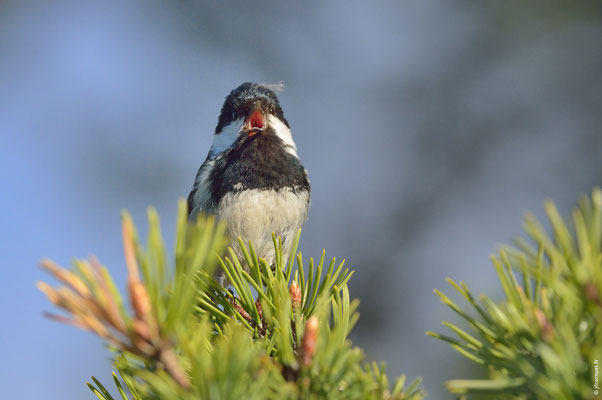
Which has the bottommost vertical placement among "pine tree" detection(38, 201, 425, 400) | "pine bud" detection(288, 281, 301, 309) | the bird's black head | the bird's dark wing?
"pine tree" detection(38, 201, 425, 400)

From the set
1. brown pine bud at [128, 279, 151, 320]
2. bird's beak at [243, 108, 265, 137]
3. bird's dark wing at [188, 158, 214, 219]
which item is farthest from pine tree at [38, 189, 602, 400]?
bird's beak at [243, 108, 265, 137]

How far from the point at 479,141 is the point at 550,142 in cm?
57

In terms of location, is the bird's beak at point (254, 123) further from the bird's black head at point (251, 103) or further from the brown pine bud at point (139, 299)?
the brown pine bud at point (139, 299)

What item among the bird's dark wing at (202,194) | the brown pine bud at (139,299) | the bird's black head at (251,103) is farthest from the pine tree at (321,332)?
the bird's black head at (251,103)

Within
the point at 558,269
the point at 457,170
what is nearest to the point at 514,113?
the point at 457,170

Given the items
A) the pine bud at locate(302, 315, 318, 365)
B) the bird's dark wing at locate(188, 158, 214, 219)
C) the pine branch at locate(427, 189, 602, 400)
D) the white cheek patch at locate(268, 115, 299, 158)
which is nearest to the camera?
the pine branch at locate(427, 189, 602, 400)

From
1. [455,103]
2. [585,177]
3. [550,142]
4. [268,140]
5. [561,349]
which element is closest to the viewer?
[561,349]

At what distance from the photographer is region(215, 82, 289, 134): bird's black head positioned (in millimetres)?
2492

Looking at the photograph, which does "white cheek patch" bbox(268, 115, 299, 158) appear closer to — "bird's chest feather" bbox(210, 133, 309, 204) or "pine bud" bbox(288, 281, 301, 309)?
"bird's chest feather" bbox(210, 133, 309, 204)

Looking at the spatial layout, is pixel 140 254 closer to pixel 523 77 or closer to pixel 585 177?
pixel 585 177

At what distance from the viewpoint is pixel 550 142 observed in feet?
15.8

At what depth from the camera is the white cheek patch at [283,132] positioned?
2.41 m

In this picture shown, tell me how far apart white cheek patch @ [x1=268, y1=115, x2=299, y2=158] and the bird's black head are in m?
0.02

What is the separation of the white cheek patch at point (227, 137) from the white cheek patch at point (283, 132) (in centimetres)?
13
